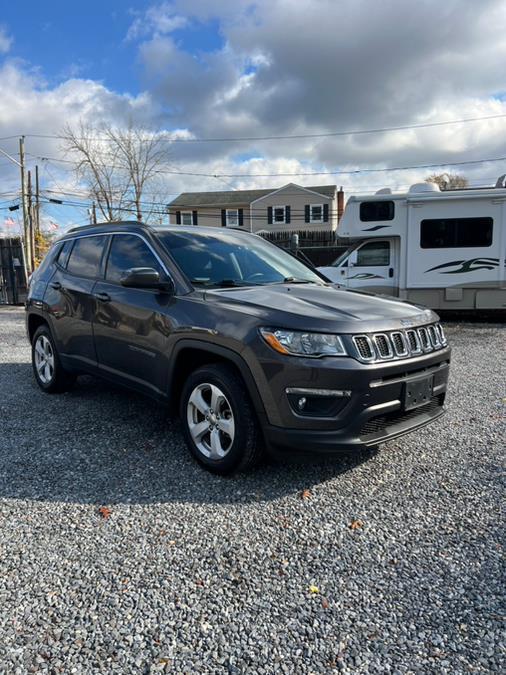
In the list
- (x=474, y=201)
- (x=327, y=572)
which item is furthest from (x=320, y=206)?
(x=327, y=572)

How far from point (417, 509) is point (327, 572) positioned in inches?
35.3

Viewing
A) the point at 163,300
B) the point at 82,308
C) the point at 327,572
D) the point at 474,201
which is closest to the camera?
the point at 327,572

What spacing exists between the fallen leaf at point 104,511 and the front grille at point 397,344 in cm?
180

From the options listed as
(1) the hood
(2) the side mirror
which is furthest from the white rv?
(2) the side mirror

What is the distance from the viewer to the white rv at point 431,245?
11.2 m

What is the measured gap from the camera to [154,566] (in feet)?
8.16

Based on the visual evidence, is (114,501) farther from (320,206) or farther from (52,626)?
(320,206)

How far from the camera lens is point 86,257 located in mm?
4969

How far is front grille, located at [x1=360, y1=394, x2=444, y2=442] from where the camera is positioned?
9.97 ft

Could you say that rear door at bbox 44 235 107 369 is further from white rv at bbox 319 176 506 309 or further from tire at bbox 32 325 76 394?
white rv at bbox 319 176 506 309

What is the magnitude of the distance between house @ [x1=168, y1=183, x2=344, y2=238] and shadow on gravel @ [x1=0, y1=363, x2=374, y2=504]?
32637mm

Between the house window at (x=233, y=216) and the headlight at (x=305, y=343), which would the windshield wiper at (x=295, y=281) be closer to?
the headlight at (x=305, y=343)

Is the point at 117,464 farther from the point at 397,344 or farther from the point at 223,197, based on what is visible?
the point at 223,197

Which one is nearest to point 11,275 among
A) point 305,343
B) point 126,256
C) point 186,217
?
point 126,256
